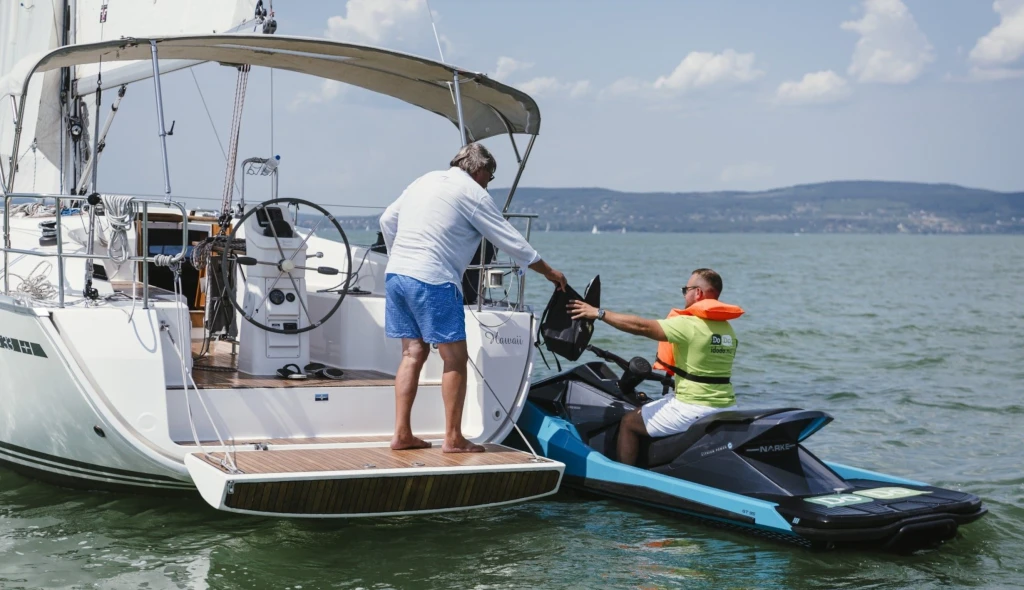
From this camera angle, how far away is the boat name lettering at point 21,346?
6.25 metres

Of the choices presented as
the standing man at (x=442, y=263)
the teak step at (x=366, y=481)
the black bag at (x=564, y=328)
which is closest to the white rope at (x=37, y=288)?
the teak step at (x=366, y=481)

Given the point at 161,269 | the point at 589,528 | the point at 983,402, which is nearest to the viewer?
the point at 589,528

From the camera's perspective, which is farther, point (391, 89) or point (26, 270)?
point (391, 89)

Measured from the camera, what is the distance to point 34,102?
33.4 ft

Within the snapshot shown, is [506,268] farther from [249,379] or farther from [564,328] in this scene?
[249,379]

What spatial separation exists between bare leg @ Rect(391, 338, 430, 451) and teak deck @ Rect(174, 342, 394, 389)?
562mm

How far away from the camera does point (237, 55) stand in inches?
292

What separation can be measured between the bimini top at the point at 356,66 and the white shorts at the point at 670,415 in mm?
2194

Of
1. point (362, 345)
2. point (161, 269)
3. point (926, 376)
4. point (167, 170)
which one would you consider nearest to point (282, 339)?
point (362, 345)

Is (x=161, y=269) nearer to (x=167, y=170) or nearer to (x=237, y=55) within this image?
(x=237, y=55)

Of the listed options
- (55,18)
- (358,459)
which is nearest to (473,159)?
(358,459)

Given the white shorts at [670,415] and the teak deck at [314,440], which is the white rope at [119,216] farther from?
the white shorts at [670,415]

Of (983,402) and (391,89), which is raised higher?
(391,89)

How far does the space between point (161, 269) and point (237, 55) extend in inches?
89.2
